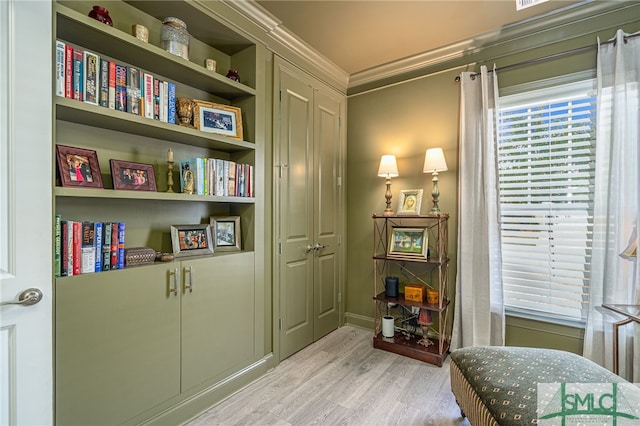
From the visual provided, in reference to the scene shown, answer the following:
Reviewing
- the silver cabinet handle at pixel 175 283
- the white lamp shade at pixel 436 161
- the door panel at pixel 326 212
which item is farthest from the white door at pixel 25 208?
the white lamp shade at pixel 436 161

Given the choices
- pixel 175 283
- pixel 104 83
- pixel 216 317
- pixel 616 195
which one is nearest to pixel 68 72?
pixel 104 83

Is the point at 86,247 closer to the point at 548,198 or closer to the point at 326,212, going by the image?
the point at 326,212

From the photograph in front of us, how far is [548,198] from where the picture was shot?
229cm

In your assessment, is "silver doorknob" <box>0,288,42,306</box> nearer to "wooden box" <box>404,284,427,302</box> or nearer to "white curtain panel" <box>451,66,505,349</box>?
"wooden box" <box>404,284,427,302</box>

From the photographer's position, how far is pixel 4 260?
1.10m

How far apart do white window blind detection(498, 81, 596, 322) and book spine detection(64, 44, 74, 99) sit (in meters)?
2.96

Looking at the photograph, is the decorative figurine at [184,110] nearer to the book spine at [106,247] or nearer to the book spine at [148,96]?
the book spine at [148,96]

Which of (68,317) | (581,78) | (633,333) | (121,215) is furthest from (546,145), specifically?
(68,317)

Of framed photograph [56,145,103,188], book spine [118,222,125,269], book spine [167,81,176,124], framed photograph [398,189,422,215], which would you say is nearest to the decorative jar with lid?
book spine [167,81,176,124]

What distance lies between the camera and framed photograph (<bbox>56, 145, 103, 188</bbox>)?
1372 millimetres

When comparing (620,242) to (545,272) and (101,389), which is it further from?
(101,389)

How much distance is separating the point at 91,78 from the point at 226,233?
119 cm

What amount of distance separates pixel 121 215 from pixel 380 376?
2.17m
